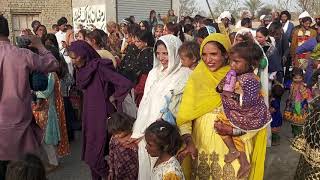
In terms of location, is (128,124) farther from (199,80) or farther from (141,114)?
(199,80)

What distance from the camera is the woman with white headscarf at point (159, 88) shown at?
3576 millimetres

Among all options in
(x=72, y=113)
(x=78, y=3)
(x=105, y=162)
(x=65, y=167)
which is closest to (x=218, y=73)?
(x=105, y=162)

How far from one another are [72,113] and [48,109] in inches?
60.0

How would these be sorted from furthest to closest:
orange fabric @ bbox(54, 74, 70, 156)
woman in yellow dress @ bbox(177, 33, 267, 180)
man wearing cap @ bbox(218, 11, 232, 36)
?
orange fabric @ bbox(54, 74, 70, 156) < man wearing cap @ bbox(218, 11, 232, 36) < woman in yellow dress @ bbox(177, 33, 267, 180)

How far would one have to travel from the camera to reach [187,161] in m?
3.43

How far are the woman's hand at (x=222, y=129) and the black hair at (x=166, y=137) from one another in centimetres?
29

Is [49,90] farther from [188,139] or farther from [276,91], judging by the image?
[276,91]

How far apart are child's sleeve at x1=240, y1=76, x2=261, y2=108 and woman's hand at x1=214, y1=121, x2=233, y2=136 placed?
0.19m

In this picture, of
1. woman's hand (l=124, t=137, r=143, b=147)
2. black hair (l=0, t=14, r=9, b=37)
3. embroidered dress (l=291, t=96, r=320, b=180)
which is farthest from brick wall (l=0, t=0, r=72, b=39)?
embroidered dress (l=291, t=96, r=320, b=180)

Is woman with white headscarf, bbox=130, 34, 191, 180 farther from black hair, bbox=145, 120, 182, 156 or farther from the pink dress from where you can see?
the pink dress

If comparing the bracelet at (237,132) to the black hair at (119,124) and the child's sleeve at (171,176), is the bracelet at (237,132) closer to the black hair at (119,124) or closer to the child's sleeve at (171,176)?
the child's sleeve at (171,176)

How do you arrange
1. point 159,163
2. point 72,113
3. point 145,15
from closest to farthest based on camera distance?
point 159,163, point 72,113, point 145,15

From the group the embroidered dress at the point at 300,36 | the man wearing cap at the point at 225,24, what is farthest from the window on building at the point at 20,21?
the embroidered dress at the point at 300,36

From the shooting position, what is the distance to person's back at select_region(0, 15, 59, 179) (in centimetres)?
324
